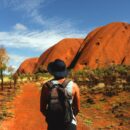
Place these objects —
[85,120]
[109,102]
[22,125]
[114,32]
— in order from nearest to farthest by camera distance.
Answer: [22,125] → [85,120] → [109,102] → [114,32]

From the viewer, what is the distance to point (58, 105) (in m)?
5.84

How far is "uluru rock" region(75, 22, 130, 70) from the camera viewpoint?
97125 mm

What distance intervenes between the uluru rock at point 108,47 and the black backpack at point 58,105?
87.3 meters

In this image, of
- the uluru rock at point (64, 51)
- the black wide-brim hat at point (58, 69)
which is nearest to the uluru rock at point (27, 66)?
the uluru rock at point (64, 51)

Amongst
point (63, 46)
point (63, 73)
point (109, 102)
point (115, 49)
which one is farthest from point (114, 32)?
point (63, 73)

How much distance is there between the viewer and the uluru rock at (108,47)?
9712cm

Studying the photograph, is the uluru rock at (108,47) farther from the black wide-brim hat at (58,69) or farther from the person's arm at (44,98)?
the person's arm at (44,98)

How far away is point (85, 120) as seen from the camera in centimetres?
1673

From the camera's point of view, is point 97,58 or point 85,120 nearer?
point 85,120

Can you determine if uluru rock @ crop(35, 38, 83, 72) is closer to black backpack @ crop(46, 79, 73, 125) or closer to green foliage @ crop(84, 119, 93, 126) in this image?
green foliage @ crop(84, 119, 93, 126)

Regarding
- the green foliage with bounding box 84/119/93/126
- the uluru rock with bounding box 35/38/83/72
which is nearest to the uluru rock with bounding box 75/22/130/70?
the uluru rock with bounding box 35/38/83/72

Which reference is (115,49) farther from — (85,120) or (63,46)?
(85,120)

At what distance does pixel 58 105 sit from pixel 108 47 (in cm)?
9558

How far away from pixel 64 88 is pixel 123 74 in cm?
3661
